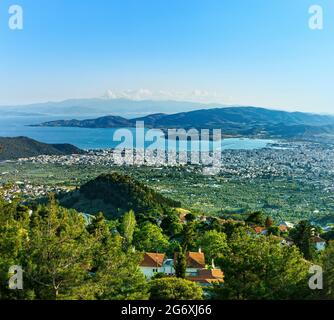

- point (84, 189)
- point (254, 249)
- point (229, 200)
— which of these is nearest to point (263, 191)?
point (229, 200)

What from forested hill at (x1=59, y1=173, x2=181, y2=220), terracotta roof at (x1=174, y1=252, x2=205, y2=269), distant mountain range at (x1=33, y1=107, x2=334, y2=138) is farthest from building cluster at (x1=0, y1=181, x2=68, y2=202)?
distant mountain range at (x1=33, y1=107, x2=334, y2=138)

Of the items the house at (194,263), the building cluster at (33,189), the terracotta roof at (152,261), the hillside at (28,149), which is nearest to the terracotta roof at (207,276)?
the house at (194,263)

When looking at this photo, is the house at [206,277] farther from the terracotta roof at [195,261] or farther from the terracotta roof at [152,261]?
the terracotta roof at [152,261]

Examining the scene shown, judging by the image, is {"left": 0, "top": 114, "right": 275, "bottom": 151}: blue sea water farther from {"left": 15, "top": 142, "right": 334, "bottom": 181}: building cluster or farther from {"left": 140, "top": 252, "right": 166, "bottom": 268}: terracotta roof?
{"left": 140, "top": 252, "right": 166, "bottom": 268}: terracotta roof

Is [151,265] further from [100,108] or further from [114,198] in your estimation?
[100,108]
